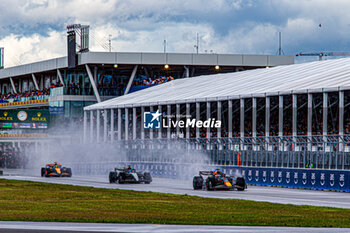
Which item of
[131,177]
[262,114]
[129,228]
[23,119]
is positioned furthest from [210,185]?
[23,119]

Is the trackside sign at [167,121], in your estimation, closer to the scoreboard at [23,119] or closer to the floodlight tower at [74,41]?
the scoreboard at [23,119]

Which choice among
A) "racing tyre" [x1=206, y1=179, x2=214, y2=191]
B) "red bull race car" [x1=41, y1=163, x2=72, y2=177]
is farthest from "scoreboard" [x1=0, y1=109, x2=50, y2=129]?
"racing tyre" [x1=206, y1=179, x2=214, y2=191]

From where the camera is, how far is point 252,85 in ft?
200

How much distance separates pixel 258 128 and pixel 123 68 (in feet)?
112

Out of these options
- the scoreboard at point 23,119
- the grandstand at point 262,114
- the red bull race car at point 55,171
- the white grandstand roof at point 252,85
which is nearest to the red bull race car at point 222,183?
the grandstand at point 262,114

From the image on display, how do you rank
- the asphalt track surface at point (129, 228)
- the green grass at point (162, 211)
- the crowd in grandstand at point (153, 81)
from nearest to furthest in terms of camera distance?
the asphalt track surface at point (129, 228) < the green grass at point (162, 211) < the crowd in grandstand at point (153, 81)

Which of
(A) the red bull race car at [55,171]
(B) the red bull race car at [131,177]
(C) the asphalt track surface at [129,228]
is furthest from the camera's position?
(A) the red bull race car at [55,171]

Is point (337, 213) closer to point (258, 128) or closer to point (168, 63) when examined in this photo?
point (258, 128)

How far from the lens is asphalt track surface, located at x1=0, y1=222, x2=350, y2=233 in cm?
1753

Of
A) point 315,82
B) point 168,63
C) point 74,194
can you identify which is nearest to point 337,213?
point 74,194

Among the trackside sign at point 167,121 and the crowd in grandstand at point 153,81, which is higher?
the crowd in grandstand at point 153,81

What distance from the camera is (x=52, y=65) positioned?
337 feet

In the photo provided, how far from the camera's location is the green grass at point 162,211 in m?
20.5

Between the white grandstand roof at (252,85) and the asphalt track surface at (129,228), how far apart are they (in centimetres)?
2935
